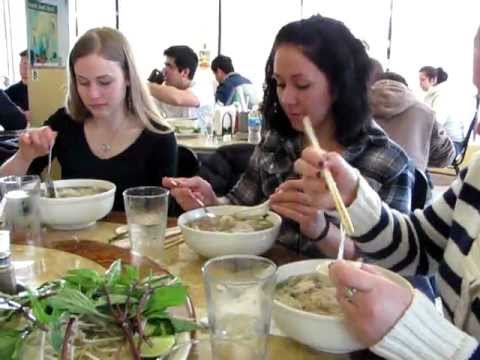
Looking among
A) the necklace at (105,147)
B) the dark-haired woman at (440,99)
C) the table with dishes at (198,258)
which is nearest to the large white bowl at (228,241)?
the table with dishes at (198,258)

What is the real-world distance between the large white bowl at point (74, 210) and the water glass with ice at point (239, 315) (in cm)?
68

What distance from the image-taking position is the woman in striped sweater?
2.50 ft

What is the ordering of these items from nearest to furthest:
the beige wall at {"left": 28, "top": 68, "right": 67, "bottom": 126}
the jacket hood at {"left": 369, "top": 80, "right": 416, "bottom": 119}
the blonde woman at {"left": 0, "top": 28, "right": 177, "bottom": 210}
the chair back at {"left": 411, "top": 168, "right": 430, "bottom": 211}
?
1. the chair back at {"left": 411, "top": 168, "right": 430, "bottom": 211}
2. the blonde woman at {"left": 0, "top": 28, "right": 177, "bottom": 210}
3. the jacket hood at {"left": 369, "top": 80, "right": 416, "bottom": 119}
4. the beige wall at {"left": 28, "top": 68, "right": 67, "bottom": 126}

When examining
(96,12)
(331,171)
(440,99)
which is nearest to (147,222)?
(331,171)

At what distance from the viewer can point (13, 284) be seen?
94 centimetres

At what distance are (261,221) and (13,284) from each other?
59 centimetres

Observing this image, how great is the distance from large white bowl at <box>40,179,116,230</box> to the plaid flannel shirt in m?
0.45

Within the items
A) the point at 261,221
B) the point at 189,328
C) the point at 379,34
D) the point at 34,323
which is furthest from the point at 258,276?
the point at 379,34

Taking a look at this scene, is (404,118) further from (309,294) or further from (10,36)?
(10,36)

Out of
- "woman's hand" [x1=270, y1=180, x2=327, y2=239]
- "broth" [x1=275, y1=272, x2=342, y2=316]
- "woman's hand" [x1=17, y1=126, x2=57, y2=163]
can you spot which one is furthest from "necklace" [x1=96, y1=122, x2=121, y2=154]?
"broth" [x1=275, y1=272, x2=342, y2=316]

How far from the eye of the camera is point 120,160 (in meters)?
2.00

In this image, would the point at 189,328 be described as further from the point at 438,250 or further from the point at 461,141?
the point at 461,141

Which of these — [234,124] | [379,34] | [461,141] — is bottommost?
[461,141]

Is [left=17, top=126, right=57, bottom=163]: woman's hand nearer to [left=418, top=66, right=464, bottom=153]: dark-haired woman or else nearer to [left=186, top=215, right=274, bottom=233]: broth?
[left=186, top=215, right=274, bottom=233]: broth
